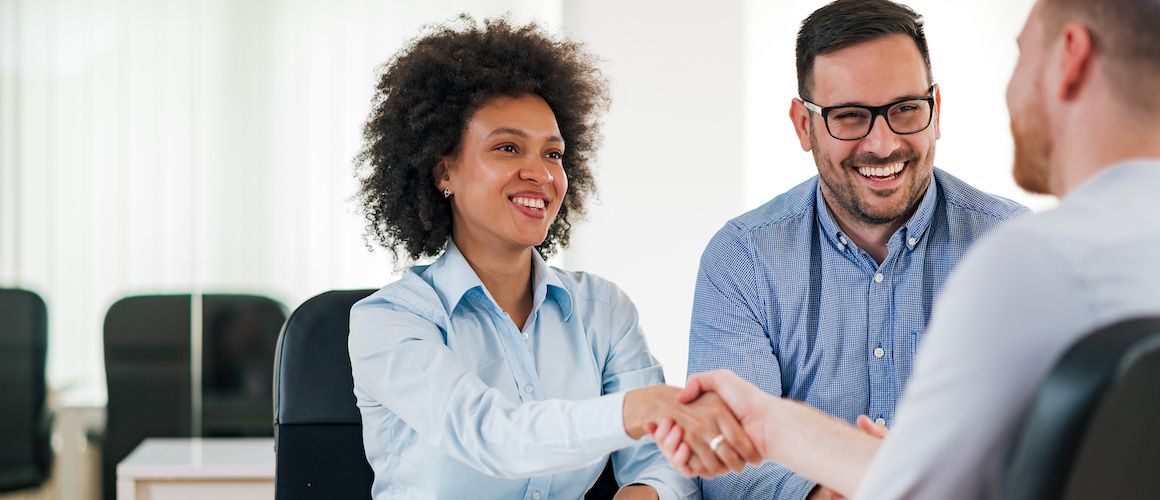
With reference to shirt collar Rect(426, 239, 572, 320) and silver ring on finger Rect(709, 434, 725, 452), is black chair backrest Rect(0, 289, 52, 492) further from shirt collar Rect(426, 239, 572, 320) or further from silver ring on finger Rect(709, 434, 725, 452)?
silver ring on finger Rect(709, 434, 725, 452)

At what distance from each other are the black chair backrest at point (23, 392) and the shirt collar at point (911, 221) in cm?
324

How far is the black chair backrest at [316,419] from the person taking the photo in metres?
1.91

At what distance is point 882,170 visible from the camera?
6.54 feet

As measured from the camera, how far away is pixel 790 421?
1.61 meters

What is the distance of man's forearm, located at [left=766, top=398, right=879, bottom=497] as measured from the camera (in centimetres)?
151

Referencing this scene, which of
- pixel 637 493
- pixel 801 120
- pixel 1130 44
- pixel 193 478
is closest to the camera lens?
pixel 1130 44

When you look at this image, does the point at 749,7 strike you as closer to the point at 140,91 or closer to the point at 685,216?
the point at 685,216

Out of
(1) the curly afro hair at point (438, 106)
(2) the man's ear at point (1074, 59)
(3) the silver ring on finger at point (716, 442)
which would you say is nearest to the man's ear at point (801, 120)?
(1) the curly afro hair at point (438, 106)

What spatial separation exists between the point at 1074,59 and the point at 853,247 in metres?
1.04

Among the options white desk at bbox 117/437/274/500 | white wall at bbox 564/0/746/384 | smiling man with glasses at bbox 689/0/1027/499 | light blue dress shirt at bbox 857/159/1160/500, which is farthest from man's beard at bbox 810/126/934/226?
white wall at bbox 564/0/746/384

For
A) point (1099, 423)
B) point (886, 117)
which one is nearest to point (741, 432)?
point (886, 117)

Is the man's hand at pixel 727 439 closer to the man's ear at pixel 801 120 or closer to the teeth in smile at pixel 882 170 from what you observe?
the teeth in smile at pixel 882 170

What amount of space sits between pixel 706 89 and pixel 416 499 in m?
3.07

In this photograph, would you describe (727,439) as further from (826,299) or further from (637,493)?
(826,299)
